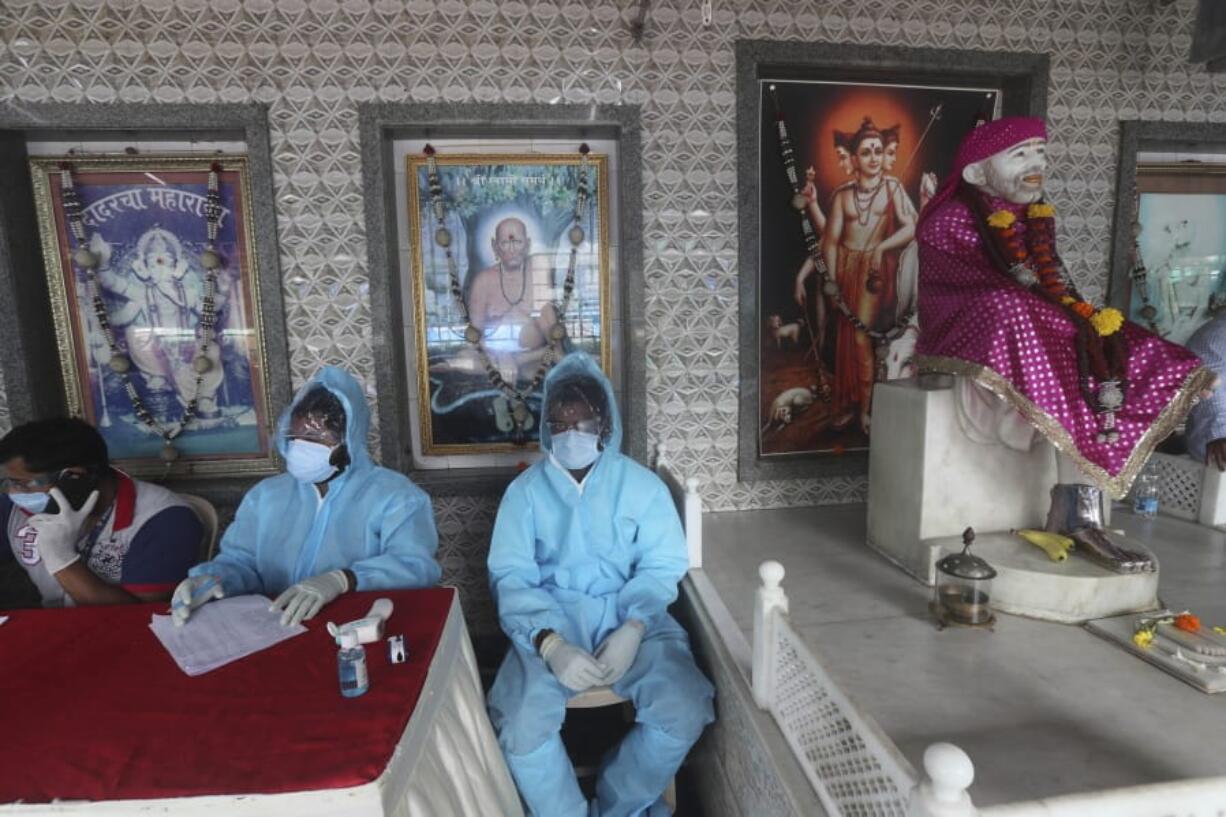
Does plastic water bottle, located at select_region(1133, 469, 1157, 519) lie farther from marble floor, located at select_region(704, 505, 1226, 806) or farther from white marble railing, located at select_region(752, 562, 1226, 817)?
white marble railing, located at select_region(752, 562, 1226, 817)

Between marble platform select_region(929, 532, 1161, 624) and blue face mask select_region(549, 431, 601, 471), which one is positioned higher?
blue face mask select_region(549, 431, 601, 471)

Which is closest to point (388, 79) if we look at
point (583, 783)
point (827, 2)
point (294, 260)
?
point (294, 260)

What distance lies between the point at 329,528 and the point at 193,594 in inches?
17.6

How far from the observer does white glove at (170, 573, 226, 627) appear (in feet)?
5.79

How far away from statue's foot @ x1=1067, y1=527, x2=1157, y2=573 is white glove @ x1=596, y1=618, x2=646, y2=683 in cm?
153

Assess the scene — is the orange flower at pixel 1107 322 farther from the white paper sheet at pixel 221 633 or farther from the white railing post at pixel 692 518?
the white paper sheet at pixel 221 633

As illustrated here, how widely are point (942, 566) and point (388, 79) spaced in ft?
9.91

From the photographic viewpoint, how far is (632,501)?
2375 millimetres

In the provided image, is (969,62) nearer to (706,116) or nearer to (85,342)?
(706,116)

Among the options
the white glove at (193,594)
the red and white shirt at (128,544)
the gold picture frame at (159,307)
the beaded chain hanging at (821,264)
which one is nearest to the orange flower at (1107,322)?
the beaded chain hanging at (821,264)

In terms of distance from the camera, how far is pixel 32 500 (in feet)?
7.23

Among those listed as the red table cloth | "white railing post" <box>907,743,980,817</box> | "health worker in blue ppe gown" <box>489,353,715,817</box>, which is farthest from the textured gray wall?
"white railing post" <box>907,743,980,817</box>

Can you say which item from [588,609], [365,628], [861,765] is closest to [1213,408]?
[861,765]

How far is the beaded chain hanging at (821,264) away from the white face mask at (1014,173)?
97 centimetres
